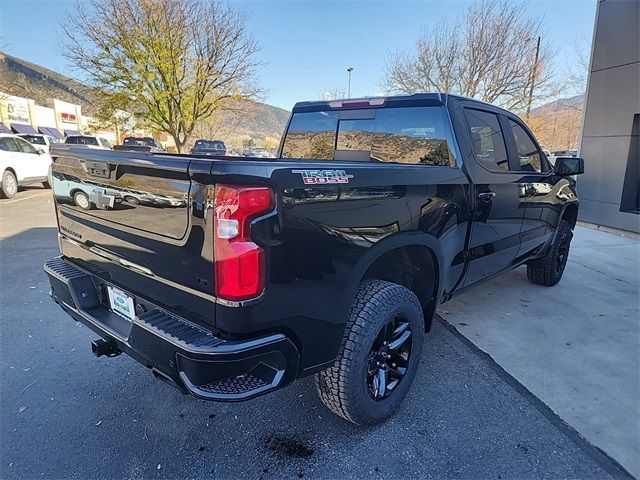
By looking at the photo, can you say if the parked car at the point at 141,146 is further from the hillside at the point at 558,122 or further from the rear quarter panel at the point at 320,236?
the hillside at the point at 558,122

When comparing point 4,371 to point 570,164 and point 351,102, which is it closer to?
point 351,102

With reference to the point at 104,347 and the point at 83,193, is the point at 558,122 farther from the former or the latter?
the point at 104,347

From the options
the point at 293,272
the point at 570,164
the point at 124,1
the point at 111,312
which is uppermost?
the point at 124,1

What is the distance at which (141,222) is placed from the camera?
1876 mm

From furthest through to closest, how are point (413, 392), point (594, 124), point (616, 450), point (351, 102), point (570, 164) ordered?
point (594, 124) → point (570, 164) → point (351, 102) → point (413, 392) → point (616, 450)

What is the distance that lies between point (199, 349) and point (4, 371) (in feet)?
7.40

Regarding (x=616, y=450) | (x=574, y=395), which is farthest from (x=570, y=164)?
(x=616, y=450)

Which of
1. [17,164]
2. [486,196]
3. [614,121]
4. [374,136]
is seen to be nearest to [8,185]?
[17,164]

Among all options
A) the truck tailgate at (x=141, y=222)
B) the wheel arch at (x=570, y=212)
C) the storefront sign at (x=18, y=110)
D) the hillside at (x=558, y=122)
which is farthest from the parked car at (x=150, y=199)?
the storefront sign at (x=18, y=110)

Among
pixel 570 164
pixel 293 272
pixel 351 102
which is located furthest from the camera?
pixel 570 164

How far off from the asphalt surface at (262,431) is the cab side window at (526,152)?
1918 millimetres

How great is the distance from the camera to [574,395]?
2688mm

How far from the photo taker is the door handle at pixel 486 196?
2977 mm

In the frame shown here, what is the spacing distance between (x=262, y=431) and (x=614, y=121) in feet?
31.6
